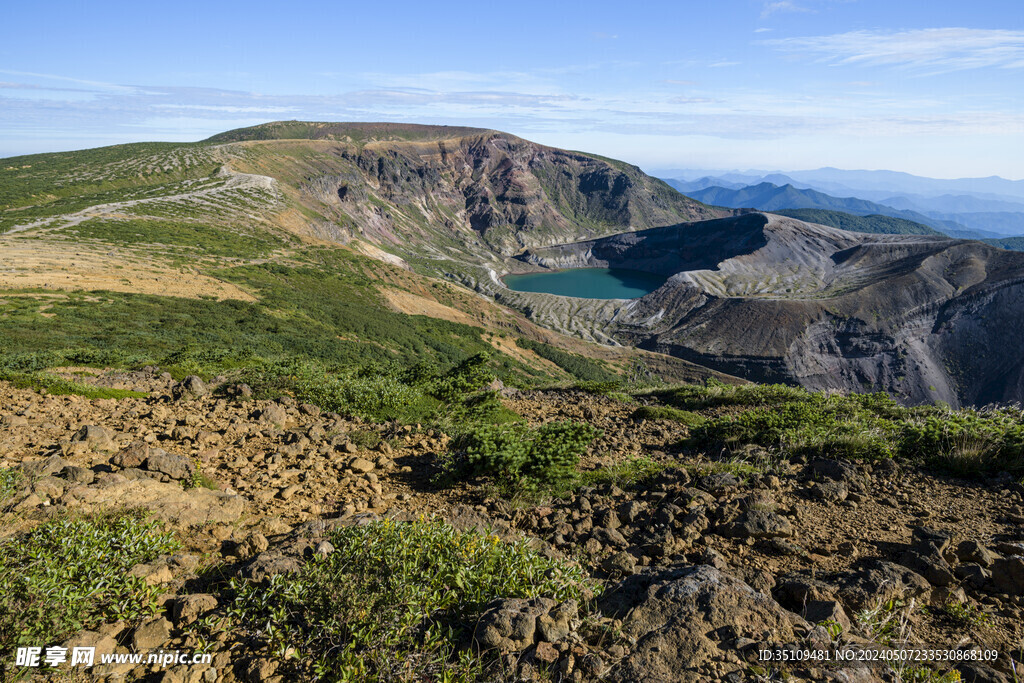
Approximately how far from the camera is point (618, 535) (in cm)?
466

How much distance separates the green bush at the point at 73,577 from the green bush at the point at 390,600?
0.75 m

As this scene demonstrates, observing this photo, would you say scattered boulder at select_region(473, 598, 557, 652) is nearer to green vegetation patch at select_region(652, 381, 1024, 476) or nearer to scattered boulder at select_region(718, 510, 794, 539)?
scattered boulder at select_region(718, 510, 794, 539)

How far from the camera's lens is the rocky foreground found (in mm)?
3117

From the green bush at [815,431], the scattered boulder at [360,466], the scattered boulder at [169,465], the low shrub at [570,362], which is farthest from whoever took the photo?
the low shrub at [570,362]

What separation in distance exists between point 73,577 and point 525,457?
12.8 feet

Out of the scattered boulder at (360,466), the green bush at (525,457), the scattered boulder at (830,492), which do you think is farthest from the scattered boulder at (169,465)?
the scattered boulder at (830,492)

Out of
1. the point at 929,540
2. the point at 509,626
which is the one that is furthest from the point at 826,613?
the point at 509,626

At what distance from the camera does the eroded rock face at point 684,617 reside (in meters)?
3.03

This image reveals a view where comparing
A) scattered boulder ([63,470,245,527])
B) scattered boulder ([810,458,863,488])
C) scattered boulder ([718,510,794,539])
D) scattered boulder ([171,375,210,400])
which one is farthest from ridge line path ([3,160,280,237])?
scattered boulder ([810,458,863,488])

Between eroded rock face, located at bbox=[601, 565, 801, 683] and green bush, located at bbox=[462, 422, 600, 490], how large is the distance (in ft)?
6.17

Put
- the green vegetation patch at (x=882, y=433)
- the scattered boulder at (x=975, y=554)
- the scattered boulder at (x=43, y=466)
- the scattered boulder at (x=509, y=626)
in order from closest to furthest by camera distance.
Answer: the scattered boulder at (x=509, y=626) → the scattered boulder at (x=975, y=554) → the scattered boulder at (x=43, y=466) → the green vegetation patch at (x=882, y=433)

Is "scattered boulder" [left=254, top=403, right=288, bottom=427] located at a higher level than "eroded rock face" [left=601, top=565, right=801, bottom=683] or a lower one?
lower

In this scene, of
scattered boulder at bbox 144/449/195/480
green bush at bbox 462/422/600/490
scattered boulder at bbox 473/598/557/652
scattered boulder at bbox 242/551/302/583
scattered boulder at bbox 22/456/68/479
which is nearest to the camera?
scattered boulder at bbox 473/598/557/652

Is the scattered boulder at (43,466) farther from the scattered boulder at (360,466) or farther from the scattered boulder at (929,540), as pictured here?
the scattered boulder at (929,540)
